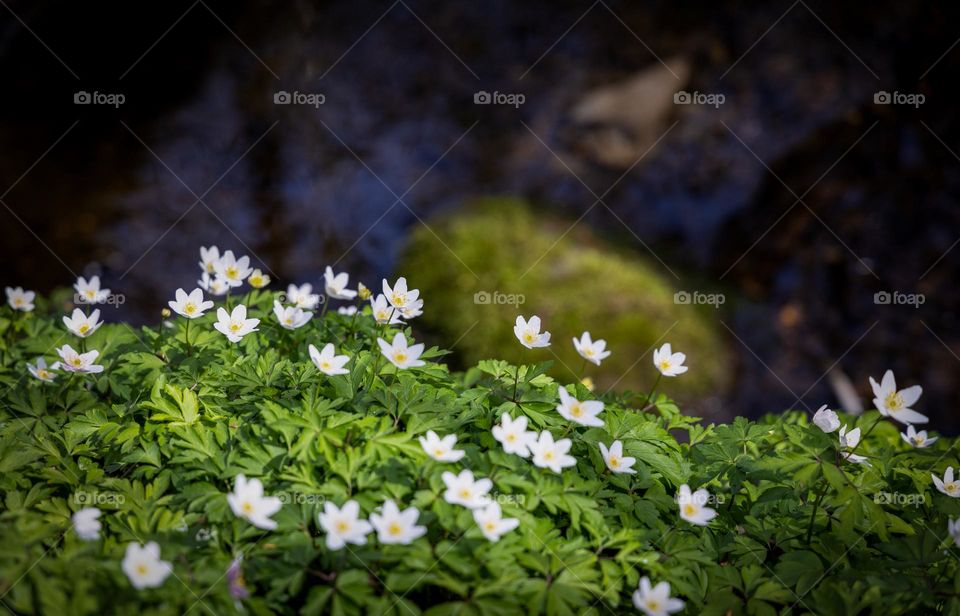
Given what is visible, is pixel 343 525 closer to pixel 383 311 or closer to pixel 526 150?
pixel 383 311

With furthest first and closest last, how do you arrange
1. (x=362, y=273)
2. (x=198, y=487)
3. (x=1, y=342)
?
(x=362, y=273) → (x=1, y=342) → (x=198, y=487)

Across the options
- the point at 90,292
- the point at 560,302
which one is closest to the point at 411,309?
the point at 90,292

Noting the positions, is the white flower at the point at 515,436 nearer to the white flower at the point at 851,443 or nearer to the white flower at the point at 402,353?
the white flower at the point at 402,353

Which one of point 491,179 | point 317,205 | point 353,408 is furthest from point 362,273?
point 353,408

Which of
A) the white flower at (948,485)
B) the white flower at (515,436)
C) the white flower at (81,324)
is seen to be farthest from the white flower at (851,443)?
the white flower at (81,324)

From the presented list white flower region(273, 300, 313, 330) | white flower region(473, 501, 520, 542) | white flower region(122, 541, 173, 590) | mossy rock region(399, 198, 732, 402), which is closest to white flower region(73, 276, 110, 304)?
white flower region(273, 300, 313, 330)

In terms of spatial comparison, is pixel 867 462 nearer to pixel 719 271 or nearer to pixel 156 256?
→ pixel 719 271
